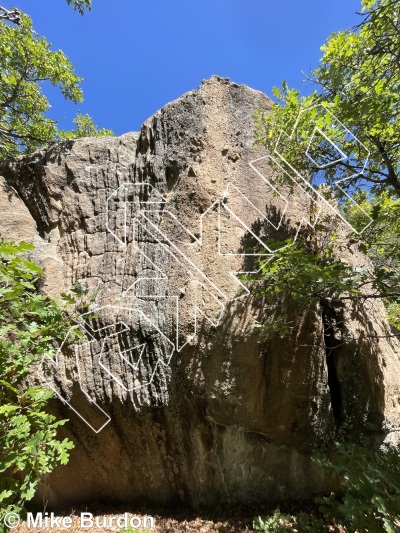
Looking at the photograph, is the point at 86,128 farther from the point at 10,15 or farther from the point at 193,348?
the point at 193,348

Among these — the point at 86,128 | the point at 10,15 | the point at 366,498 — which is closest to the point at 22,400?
the point at 366,498

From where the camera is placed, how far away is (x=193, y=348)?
3.87 m

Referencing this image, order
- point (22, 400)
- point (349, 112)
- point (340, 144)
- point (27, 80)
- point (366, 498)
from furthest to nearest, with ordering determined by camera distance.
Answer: point (27, 80) < point (340, 144) < point (349, 112) < point (22, 400) < point (366, 498)

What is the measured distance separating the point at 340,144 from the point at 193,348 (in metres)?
3.19

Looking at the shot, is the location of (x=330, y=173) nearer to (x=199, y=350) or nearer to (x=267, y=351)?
(x=267, y=351)

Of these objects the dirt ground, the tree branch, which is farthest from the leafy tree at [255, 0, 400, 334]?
the tree branch

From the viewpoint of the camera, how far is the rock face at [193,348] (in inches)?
151

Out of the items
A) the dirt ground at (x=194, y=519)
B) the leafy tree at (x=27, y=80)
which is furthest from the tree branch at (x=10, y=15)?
the dirt ground at (x=194, y=519)

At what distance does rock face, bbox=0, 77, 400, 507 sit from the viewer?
12.6 feet

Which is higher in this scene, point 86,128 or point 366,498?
point 86,128

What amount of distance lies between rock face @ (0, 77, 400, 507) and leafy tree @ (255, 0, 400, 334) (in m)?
0.44

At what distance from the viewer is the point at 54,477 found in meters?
4.49

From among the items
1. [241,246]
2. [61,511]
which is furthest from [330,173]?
[61,511]

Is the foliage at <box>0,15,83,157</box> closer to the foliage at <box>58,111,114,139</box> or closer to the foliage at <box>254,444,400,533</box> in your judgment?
the foliage at <box>58,111,114,139</box>
